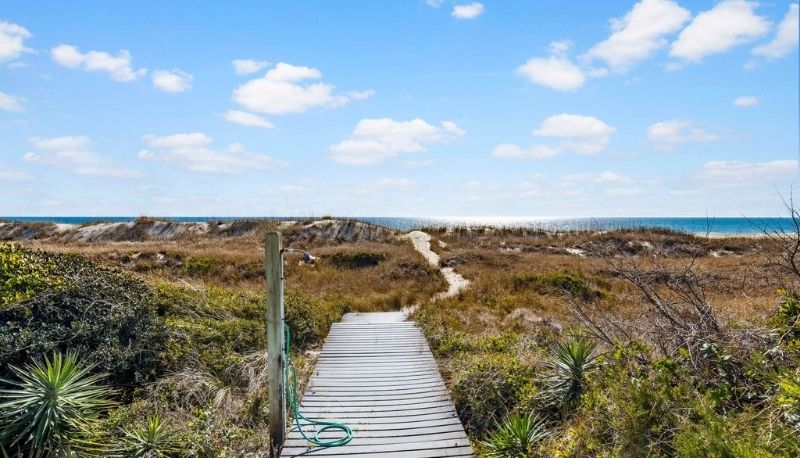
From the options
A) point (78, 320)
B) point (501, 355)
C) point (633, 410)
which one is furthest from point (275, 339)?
point (78, 320)

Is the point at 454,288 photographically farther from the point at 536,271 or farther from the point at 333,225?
the point at 333,225

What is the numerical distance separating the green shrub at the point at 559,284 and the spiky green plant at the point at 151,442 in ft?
44.5

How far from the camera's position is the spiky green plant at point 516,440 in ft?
18.9

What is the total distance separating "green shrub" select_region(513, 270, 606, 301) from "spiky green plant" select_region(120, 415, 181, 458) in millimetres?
13577

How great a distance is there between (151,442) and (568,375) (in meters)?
5.79

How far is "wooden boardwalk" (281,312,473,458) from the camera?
19.6 ft

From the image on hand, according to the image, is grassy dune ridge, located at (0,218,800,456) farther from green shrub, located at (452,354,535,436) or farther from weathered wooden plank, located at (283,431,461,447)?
weathered wooden plank, located at (283,431,461,447)

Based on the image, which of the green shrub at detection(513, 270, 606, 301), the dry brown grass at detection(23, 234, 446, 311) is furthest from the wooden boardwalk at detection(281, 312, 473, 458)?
the green shrub at detection(513, 270, 606, 301)

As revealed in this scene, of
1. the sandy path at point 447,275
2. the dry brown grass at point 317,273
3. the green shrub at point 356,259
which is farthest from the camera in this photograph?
the green shrub at point 356,259

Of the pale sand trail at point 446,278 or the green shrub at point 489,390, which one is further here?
the pale sand trail at point 446,278

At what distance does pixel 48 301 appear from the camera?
832 cm

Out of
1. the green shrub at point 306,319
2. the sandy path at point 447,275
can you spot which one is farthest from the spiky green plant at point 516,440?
the sandy path at point 447,275

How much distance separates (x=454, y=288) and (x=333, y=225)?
24.3 m

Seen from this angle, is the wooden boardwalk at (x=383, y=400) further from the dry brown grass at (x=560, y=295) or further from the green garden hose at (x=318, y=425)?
the dry brown grass at (x=560, y=295)
